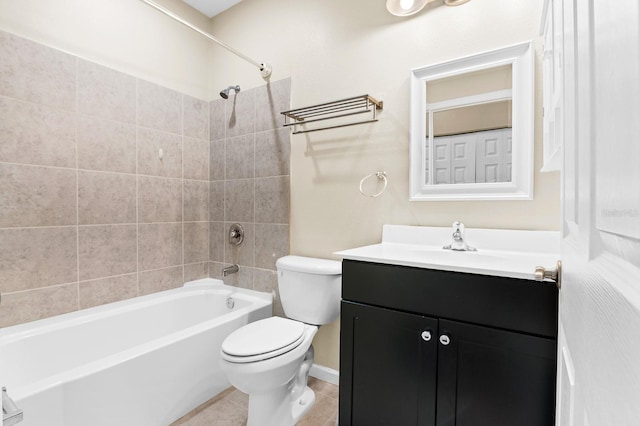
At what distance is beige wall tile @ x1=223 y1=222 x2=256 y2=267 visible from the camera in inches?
92.4

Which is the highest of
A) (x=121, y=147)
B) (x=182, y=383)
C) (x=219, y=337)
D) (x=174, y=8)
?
(x=174, y=8)

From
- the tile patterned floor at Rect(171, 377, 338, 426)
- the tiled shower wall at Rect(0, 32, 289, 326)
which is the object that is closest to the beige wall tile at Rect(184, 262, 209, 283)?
the tiled shower wall at Rect(0, 32, 289, 326)

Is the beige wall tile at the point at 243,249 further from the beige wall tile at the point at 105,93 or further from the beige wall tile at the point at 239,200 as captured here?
the beige wall tile at the point at 105,93

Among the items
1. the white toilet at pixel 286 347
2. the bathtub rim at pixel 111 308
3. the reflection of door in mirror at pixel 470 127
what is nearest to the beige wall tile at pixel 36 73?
the bathtub rim at pixel 111 308

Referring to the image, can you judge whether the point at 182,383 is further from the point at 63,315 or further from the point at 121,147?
the point at 121,147

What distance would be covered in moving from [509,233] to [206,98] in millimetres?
2425

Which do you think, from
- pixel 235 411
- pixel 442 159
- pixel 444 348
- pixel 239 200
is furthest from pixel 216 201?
pixel 444 348

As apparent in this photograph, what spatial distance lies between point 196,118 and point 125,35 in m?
0.68

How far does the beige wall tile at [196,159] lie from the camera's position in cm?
247

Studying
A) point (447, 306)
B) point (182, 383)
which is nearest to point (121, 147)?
point (182, 383)

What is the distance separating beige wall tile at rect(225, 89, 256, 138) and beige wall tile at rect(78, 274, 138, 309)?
1.29m

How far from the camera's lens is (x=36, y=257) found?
5.65ft

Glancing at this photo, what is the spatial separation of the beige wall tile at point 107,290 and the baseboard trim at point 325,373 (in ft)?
4.41

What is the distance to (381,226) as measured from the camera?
1.79m
